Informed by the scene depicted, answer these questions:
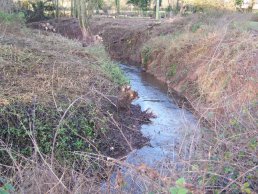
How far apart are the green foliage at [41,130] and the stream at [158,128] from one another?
1.07 m

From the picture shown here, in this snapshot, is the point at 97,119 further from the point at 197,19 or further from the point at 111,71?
the point at 197,19

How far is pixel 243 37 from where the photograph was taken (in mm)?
11250

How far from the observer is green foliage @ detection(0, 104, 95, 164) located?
612cm

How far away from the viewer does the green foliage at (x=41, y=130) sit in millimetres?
6125

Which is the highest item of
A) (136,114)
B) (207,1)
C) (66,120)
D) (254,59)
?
(207,1)

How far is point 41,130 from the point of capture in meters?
6.28

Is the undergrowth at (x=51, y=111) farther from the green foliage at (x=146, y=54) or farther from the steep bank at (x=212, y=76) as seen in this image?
the green foliage at (x=146, y=54)

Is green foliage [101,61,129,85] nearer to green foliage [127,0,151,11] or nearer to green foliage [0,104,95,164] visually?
green foliage [0,104,95,164]

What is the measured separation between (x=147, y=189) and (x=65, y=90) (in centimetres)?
439

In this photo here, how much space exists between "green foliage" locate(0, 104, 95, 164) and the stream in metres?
1.07

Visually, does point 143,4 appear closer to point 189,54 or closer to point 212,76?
point 189,54

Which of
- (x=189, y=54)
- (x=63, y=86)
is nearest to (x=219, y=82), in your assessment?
(x=189, y=54)

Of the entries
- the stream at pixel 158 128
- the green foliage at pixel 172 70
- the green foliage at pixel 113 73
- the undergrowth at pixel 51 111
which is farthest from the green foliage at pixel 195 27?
the undergrowth at pixel 51 111

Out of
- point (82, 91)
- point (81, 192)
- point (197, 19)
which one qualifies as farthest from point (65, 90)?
point (197, 19)
